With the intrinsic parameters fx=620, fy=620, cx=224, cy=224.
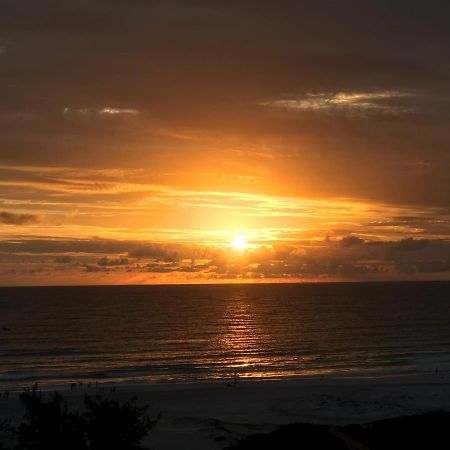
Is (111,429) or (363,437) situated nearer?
(111,429)

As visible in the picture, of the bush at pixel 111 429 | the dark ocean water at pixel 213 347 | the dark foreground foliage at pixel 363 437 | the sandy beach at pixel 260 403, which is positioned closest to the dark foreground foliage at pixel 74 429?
the bush at pixel 111 429

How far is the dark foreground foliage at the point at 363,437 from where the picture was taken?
74.3ft

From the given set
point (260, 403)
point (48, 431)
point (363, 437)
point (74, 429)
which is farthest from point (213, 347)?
point (48, 431)

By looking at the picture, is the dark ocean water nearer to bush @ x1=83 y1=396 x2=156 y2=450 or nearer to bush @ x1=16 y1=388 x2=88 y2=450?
bush @ x1=83 y1=396 x2=156 y2=450

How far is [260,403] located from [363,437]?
78.7ft

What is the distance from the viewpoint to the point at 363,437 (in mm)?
24906

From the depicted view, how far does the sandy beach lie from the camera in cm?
3797

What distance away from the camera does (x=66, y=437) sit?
72.1ft

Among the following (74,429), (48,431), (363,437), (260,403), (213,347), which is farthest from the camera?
(213,347)

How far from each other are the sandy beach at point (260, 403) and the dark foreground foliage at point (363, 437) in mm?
10627

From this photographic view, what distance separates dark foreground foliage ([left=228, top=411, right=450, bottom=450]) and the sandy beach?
1063cm

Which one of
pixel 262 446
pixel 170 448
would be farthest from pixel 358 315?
pixel 262 446

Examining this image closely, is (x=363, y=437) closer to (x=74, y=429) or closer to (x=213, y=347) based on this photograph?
(x=74, y=429)

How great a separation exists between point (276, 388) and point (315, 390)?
354cm
